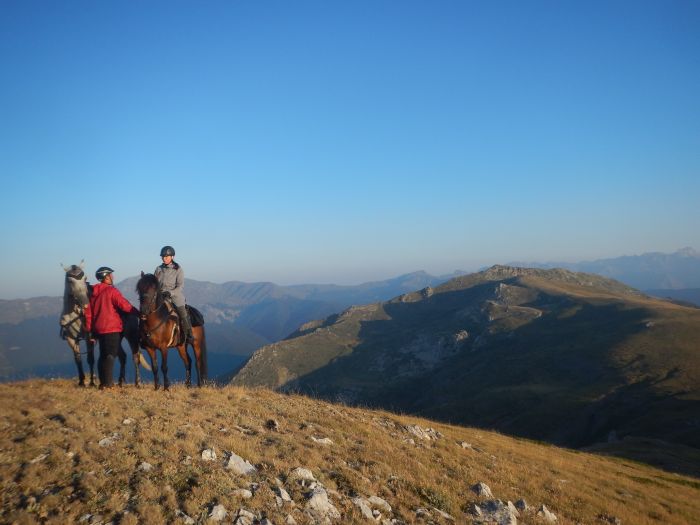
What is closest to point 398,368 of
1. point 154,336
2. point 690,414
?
point 690,414

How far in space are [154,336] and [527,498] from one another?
13.0 m

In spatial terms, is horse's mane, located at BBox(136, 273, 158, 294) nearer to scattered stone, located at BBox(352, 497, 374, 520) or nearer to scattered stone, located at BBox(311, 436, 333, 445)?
scattered stone, located at BBox(311, 436, 333, 445)

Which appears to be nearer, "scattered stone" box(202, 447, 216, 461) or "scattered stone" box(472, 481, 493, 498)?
"scattered stone" box(202, 447, 216, 461)

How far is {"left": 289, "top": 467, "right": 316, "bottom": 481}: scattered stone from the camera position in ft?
31.3

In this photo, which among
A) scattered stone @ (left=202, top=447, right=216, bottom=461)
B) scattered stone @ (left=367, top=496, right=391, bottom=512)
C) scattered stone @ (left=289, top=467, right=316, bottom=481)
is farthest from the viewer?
scattered stone @ (left=202, top=447, right=216, bottom=461)

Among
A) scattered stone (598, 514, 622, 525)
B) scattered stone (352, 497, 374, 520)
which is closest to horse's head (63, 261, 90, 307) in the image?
scattered stone (352, 497, 374, 520)

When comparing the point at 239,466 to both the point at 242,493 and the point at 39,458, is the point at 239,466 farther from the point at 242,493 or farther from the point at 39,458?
the point at 39,458

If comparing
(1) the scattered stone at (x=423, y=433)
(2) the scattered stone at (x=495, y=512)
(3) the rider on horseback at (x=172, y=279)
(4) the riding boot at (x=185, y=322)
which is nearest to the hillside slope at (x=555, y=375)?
(4) the riding boot at (x=185, y=322)

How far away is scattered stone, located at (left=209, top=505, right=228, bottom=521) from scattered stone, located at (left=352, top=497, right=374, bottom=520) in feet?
9.07

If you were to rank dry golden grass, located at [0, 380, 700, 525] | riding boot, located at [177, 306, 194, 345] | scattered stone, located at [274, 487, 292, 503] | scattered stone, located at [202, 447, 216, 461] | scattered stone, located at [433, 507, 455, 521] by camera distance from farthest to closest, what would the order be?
riding boot, located at [177, 306, 194, 345] → scattered stone, located at [202, 447, 216, 461] → scattered stone, located at [433, 507, 455, 521] → scattered stone, located at [274, 487, 292, 503] → dry golden grass, located at [0, 380, 700, 525]

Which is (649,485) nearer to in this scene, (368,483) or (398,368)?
(368,483)

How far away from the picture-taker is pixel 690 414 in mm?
70938

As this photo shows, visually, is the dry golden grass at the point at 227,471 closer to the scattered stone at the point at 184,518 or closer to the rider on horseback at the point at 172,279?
the scattered stone at the point at 184,518

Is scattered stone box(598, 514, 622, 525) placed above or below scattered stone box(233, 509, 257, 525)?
below
